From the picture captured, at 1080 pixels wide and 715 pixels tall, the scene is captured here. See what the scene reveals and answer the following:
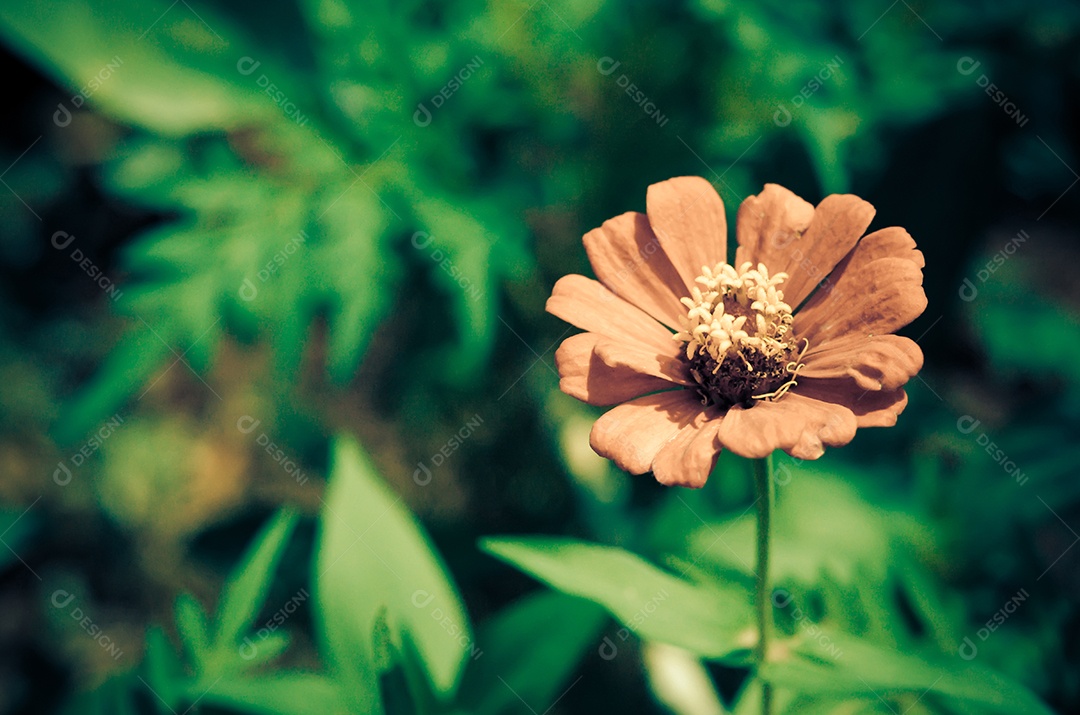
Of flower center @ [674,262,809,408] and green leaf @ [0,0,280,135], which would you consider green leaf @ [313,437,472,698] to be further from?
green leaf @ [0,0,280,135]

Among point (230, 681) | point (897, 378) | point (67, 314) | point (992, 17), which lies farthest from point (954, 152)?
point (67, 314)

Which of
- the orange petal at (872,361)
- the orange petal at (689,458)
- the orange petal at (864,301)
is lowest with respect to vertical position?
the orange petal at (689,458)

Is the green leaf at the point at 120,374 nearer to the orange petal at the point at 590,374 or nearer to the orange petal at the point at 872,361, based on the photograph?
the orange petal at the point at 590,374

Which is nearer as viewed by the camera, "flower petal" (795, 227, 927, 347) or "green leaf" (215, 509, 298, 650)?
"flower petal" (795, 227, 927, 347)

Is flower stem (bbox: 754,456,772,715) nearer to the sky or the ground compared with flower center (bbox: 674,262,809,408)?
nearer to the ground

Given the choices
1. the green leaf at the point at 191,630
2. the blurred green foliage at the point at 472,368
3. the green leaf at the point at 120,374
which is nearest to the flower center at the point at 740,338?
the blurred green foliage at the point at 472,368

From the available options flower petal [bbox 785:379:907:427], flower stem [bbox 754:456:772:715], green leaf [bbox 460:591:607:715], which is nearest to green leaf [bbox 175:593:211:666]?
green leaf [bbox 460:591:607:715]
